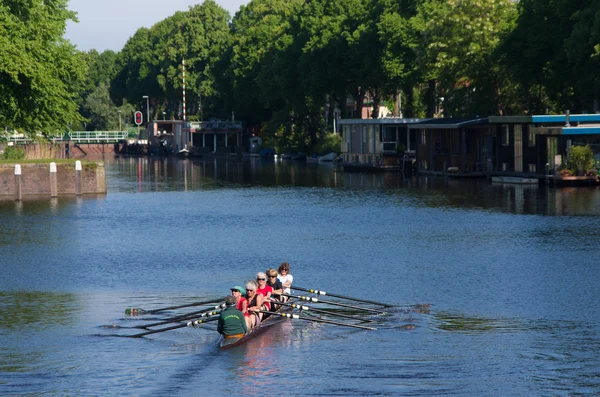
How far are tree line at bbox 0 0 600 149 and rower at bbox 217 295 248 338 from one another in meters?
41.0

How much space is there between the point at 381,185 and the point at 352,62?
39.4m

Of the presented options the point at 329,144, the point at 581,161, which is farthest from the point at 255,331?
the point at 329,144

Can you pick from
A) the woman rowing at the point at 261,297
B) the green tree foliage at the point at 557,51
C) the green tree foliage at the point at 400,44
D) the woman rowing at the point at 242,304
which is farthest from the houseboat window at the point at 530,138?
the woman rowing at the point at 242,304

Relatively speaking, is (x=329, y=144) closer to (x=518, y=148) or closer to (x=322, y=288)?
(x=518, y=148)

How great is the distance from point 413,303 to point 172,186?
57859 millimetres

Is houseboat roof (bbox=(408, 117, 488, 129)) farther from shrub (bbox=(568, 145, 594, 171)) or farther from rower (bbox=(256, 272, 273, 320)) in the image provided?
rower (bbox=(256, 272, 273, 320))

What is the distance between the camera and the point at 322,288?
34.2 metres

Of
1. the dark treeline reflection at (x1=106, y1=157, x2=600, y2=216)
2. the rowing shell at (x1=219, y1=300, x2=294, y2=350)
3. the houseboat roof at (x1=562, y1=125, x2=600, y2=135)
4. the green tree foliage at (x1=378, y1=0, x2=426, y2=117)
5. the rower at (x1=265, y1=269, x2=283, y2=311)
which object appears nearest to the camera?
the rowing shell at (x1=219, y1=300, x2=294, y2=350)

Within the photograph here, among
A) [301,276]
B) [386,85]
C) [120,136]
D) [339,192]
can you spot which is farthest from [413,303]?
[120,136]

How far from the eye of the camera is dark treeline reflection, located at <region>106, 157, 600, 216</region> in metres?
60.2

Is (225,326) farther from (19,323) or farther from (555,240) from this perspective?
(555,240)

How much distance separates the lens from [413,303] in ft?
102

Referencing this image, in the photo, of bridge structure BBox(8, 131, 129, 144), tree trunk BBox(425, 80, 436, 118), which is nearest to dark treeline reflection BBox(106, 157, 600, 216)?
tree trunk BBox(425, 80, 436, 118)

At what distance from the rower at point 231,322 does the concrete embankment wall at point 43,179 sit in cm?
4425
